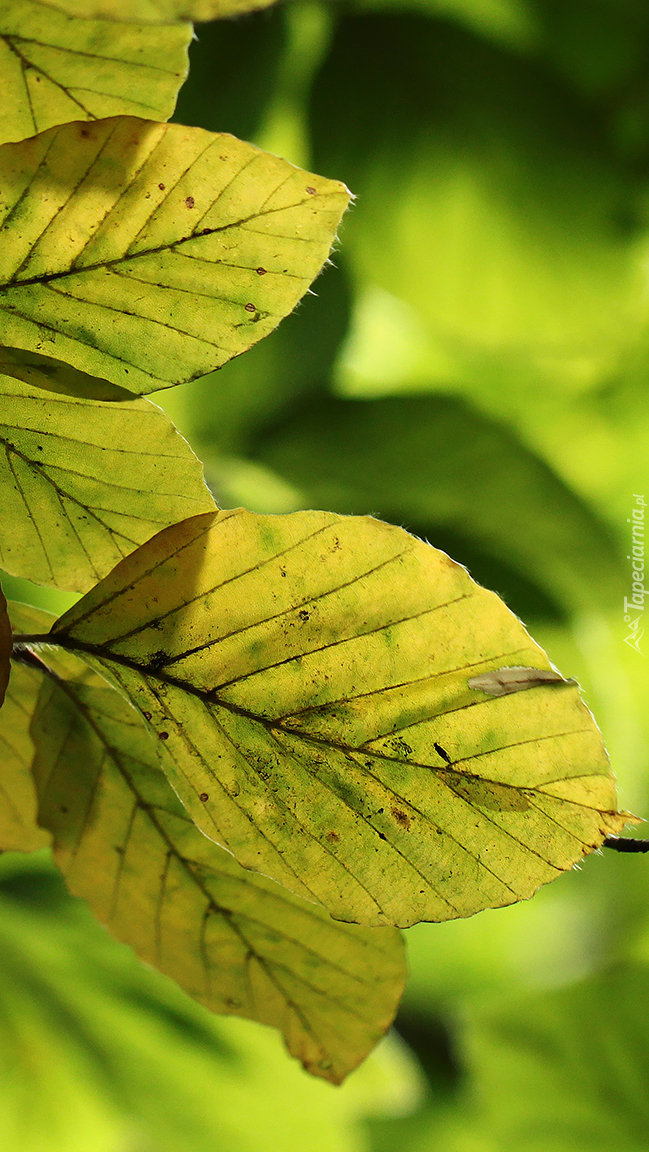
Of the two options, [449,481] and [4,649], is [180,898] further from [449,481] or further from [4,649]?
[449,481]

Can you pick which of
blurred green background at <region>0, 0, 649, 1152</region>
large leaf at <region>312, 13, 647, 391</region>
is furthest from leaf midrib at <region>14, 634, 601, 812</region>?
large leaf at <region>312, 13, 647, 391</region>

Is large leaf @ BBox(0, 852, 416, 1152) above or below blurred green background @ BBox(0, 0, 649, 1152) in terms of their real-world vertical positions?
below

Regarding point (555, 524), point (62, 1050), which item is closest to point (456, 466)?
point (555, 524)

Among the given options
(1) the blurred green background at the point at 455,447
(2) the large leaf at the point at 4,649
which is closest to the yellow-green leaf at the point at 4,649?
(2) the large leaf at the point at 4,649

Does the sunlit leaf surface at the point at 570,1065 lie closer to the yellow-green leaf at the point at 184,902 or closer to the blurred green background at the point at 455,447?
the blurred green background at the point at 455,447

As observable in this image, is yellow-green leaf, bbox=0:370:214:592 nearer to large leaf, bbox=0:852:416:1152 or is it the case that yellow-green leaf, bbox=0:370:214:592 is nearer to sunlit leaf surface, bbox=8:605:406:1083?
sunlit leaf surface, bbox=8:605:406:1083

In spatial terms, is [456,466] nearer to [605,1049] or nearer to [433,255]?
[433,255]

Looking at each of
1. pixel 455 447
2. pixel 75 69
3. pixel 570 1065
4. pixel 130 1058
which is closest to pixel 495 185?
pixel 455 447
